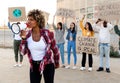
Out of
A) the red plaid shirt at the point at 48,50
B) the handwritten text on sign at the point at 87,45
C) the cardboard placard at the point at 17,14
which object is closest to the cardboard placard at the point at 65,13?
the handwritten text on sign at the point at 87,45

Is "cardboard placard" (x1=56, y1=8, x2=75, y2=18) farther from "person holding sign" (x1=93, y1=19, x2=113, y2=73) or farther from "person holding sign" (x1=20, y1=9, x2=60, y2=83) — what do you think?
"person holding sign" (x1=20, y1=9, x2=60, y2=83)

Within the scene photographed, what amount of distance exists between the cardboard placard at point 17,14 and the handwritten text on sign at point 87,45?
2.64m

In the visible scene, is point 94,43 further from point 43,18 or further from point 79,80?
point 43,18

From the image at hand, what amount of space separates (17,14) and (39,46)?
445 centimetres

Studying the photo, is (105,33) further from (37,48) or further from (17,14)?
(37,48)

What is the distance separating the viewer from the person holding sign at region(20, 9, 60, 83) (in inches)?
212

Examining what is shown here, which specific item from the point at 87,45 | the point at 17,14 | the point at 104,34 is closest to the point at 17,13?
the point at 17,14

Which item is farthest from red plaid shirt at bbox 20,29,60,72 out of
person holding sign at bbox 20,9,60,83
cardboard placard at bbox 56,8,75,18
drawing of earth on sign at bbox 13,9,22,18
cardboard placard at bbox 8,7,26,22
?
cardboard placard at bbox 56,8,75,18

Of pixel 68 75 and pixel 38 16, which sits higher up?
pixel 38 16

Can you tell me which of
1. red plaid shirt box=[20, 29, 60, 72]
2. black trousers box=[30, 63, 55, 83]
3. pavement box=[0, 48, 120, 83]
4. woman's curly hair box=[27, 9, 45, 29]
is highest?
woman's curly hair box=[27, 9, 45, 29]

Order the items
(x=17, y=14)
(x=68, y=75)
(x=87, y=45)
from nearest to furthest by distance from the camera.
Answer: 1. (x=17, y=14)
2. (x=68, y=75)
3. (x=87, y=45)

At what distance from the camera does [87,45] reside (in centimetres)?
1148

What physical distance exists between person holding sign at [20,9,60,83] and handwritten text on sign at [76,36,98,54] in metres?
5.90

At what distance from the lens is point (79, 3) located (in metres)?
75.5
